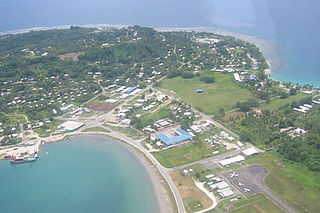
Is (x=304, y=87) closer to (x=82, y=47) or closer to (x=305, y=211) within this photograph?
(x=305, y=211)

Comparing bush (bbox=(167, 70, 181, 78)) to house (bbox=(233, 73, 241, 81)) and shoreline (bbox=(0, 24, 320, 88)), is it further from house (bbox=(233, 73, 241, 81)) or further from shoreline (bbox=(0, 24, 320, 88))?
shoreline (bbox=(0, 24, 320, 88))

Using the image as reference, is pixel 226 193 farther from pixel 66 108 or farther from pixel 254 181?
pixel 66 108

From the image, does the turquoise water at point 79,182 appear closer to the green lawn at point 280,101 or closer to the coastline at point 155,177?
the coastline at point 155,177

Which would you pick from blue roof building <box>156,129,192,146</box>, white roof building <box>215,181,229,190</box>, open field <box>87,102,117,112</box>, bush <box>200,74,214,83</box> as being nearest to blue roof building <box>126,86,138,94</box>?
open field <box>87,102,117,112</box>

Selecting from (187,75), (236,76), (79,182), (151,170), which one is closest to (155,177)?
(151,170)

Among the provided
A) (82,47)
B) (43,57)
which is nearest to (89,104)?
(43,57)

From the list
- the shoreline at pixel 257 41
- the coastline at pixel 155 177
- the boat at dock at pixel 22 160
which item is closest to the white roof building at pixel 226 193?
the coastline at pixel 155 177
